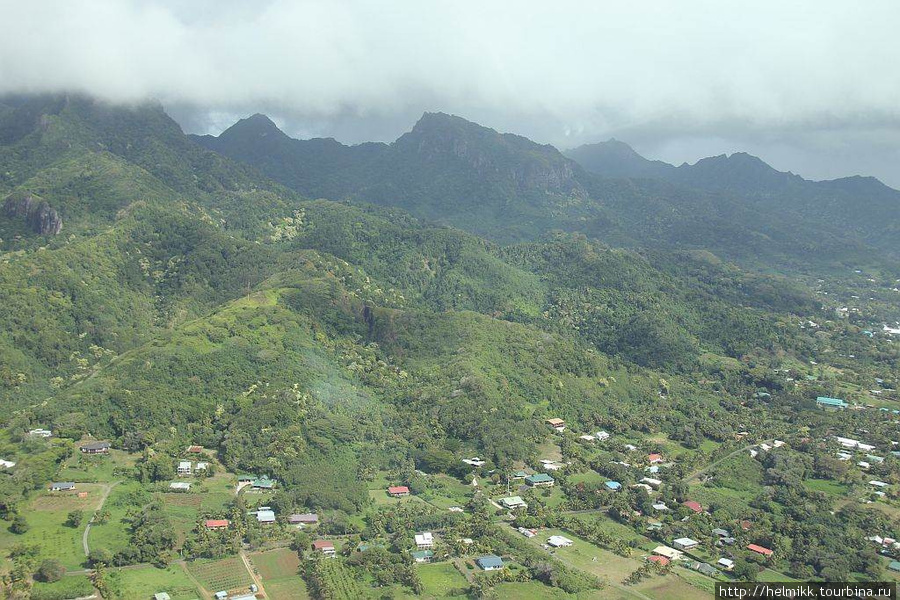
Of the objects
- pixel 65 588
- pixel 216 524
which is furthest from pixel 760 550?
pixel 65 588

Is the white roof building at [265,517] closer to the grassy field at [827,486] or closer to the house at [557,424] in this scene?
the house at [557,424]

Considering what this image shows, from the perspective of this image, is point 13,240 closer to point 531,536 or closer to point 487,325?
point 487,325

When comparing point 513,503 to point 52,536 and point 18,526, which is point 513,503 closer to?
point 52,536

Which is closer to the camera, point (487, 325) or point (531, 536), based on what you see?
point (531, 536)

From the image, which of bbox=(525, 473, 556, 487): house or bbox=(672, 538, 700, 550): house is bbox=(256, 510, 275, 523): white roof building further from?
bbox=(672, 538, 700, 550): house

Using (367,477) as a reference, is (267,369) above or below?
above

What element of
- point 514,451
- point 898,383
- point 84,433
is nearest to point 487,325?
point 514,451
